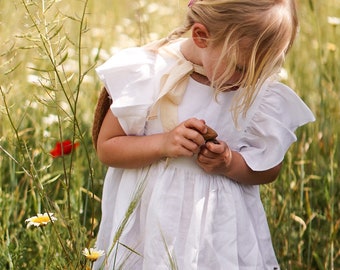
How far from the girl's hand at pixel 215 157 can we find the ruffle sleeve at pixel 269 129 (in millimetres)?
76

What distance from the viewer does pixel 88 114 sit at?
9.94 feet

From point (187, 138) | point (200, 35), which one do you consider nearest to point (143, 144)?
point (187, 138)

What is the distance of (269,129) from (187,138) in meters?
0.23

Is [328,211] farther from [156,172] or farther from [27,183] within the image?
[27,183]

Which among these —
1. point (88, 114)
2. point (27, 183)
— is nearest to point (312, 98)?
point (88, 114)

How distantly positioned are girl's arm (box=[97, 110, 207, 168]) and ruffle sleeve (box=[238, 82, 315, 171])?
0.56ft

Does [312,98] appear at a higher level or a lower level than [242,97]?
lower

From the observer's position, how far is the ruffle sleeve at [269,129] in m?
2.00

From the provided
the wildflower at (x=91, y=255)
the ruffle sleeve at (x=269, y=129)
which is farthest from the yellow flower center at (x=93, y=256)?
the ruffle sleeve at (x=269, y=129)

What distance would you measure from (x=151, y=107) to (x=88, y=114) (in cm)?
112

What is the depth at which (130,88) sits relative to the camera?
1943 millimetres

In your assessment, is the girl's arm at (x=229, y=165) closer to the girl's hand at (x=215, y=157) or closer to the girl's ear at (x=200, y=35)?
the girl's hand at (x=215, y=157)

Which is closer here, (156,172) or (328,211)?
(156,172)

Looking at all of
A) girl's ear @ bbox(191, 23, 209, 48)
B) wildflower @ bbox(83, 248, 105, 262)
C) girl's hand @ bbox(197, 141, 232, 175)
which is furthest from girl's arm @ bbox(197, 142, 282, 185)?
wildflower @ bbox(83, 248, 105, 262)
